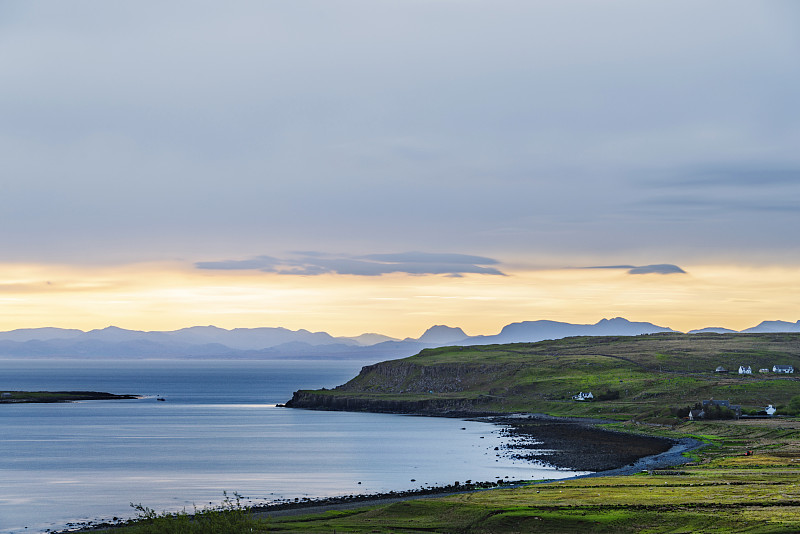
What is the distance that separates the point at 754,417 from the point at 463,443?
61.0 metres

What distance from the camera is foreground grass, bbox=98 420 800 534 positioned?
6175cm

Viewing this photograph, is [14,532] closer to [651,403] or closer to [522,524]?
[522,524]

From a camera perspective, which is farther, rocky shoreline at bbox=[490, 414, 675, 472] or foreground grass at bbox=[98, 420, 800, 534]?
rocky shoreline at bbox=[490, 414, 675, 472]

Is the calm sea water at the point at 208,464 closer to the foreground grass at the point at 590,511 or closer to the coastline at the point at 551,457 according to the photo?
the coastline at the point at 551,457

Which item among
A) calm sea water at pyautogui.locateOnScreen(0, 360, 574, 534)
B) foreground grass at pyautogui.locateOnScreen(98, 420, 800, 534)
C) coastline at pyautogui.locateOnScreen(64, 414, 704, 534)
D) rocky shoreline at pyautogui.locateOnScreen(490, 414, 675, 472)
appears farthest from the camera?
rocky shoreline at pyautogui.locateOnScreen(490, 414, 675, 472)

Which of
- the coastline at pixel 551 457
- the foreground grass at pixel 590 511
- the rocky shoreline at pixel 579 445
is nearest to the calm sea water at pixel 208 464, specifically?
the coastline at pixel 551 457

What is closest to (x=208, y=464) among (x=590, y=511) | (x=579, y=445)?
(x=579, y=445)

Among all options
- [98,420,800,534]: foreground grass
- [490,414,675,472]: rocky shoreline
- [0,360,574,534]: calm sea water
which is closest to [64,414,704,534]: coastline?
[490,414,675,472]: rocky shoreline

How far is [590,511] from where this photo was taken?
71188 mm

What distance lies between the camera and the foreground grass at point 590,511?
203ft

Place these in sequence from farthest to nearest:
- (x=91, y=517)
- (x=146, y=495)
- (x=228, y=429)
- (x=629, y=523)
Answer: (x=228, y=429) < (x=146, y=495) < (x=91, y=517) < (x=629, y=523)

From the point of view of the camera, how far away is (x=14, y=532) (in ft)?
248

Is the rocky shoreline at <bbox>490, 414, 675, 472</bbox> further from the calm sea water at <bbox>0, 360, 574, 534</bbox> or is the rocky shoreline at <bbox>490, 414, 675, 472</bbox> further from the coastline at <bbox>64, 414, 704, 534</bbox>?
the calm sea water at <bbox>0, 360, 574, 534</bbox>

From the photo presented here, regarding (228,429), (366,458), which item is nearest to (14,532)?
(366,458)
